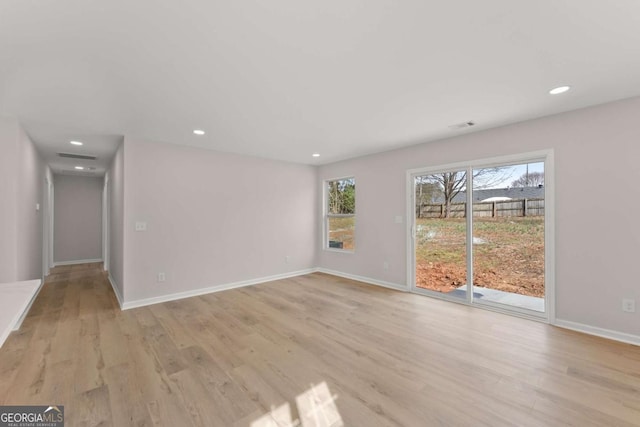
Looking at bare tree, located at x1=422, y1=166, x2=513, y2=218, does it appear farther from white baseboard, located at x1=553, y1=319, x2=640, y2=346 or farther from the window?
white baseboard, located at x1=553, y1=319, x2=640, y2=346

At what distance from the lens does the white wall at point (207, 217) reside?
3889 mm

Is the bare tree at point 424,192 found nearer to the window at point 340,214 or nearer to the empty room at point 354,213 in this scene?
the empty room at point 354,213

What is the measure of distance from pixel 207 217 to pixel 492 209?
439 cm

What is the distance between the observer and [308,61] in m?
2.01

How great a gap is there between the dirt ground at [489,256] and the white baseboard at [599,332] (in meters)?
0.35

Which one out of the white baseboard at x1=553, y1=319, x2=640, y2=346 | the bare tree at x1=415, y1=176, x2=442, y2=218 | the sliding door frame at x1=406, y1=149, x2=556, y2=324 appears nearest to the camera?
the white baseboard at x1=553, y1=319, x2=640, y2=346

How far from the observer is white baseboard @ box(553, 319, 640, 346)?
2628 mm

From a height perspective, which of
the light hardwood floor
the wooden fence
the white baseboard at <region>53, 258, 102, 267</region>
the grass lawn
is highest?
the wooden fence

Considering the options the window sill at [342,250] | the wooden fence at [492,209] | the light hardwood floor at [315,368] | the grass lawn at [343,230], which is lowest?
the light hardwood floor at [315,368]

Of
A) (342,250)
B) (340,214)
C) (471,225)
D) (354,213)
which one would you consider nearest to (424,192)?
(471,225)

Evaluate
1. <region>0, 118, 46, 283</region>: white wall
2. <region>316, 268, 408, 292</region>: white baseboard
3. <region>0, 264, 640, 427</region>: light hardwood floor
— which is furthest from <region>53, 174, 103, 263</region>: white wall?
<region>316, 268, 408, 292</region>: white baseboard

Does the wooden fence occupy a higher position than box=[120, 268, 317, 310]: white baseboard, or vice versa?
the wooden fence

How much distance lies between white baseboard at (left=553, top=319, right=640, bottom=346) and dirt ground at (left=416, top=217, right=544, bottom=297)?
1.16 ft

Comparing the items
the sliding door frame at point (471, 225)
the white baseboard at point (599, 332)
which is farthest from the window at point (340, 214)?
the white baseboard at point (599, 332)
